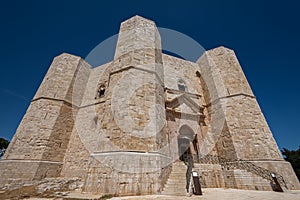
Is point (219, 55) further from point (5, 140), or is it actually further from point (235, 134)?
point (5, 140)

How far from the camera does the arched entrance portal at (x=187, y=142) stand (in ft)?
32.3

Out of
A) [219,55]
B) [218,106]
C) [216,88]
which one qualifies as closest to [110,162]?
[218,106]

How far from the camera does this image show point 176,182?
19.3ft

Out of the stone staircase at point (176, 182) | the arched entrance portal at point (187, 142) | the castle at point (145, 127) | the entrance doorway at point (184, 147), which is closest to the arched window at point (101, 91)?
the castle at point (145, 127)

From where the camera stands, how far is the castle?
5.50 meters

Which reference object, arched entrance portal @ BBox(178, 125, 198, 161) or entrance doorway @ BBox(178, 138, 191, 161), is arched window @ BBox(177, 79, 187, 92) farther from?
entrance doorway @ BBox(178, 138, 191, 161)

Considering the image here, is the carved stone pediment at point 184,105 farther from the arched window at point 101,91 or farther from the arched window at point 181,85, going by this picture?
the arched window at point 101,91

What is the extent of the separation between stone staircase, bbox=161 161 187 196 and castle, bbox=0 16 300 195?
0.15ft

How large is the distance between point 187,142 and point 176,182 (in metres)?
4.57

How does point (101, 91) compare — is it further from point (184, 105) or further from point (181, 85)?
point (184, 105)

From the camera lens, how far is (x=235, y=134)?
901 centimetres

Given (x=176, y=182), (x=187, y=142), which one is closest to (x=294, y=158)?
(x=187, y=142)

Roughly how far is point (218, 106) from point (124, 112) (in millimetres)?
7305

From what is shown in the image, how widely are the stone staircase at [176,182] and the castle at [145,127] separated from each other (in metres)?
0.05
